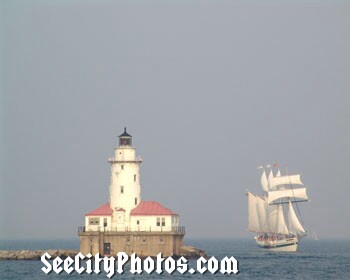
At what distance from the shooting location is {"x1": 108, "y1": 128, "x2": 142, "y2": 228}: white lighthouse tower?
11212 centimetres

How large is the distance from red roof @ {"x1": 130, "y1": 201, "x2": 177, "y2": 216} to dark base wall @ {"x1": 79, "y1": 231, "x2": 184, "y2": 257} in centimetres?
249

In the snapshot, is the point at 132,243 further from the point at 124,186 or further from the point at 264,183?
the point at 264,183

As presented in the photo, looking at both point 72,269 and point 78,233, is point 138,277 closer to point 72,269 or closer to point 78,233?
point 72,269

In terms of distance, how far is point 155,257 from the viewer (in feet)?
358

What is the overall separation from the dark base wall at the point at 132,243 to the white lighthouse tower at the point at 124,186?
2.14 m

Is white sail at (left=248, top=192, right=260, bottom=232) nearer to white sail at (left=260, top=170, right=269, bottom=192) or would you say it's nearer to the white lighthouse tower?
white sail at (left=260, top=170, right=269, bottom=192)

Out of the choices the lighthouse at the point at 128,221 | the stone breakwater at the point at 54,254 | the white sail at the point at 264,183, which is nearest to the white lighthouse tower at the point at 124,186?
the lighthouse at the point at 128,221

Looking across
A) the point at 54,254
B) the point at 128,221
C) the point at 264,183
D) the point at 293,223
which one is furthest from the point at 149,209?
the point at 264,183

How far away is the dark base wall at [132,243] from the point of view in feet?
358

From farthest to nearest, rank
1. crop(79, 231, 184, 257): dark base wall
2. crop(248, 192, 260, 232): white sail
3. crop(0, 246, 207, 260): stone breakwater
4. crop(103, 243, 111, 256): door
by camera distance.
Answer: crop(248, 192, 260, 232): white sail
crop(0, 246, 207, 260): stone breakwater
crop(103, 243, 111, 256): door
crop(79, 231, 184, 257): dark base wall

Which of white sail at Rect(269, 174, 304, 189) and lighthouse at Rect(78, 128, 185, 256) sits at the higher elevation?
white sail at Rect(269, 174, 304, 189)

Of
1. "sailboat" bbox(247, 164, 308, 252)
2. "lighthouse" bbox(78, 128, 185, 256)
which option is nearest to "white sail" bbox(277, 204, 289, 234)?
"sailboat" bbox(247, 164, 308, 252)

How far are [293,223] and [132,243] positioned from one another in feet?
234

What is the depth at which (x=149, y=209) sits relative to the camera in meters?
112
